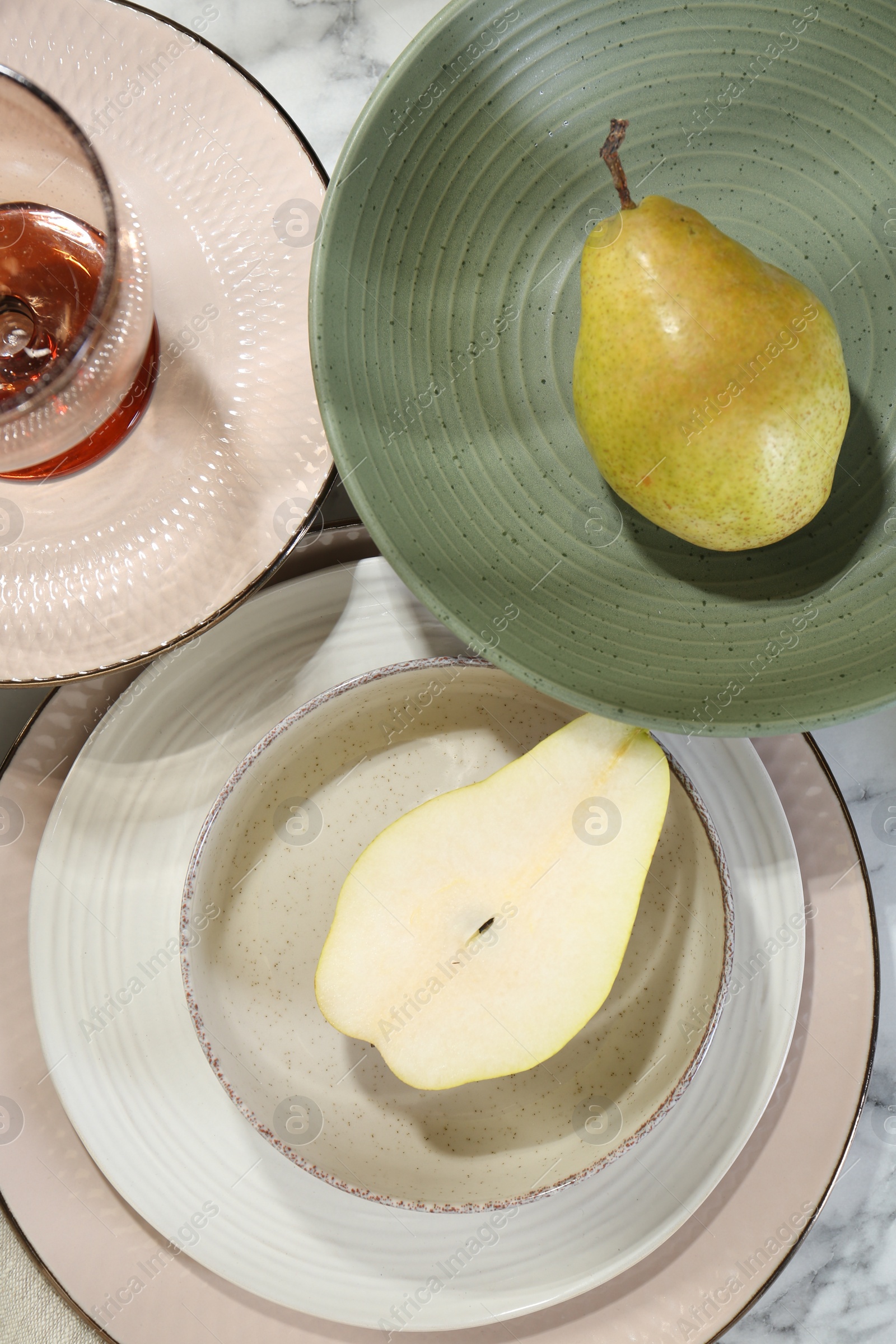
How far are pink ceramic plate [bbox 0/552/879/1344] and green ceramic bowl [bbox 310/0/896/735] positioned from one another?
0.15 meters

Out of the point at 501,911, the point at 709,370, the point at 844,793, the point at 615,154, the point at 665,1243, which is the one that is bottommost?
the point at 665,1243

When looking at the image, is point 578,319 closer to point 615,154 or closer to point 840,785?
point 615,154

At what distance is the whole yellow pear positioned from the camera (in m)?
0.46

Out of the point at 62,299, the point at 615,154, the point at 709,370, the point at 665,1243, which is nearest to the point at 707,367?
the point at 709,370

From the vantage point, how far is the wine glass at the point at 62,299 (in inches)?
19.9

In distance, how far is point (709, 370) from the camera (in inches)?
18.2

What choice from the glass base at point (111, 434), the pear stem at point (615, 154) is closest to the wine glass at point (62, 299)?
the glass base at point (111, 434)

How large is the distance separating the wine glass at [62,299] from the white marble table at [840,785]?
0.58ft

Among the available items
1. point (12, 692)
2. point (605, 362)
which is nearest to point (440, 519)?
point (605, 362)

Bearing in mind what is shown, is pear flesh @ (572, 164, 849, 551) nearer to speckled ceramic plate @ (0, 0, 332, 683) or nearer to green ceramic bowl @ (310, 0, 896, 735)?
green ceramic bowl @ (310, 0, 896, 735)

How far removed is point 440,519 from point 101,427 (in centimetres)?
23

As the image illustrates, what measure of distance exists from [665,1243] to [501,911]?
0.93ft

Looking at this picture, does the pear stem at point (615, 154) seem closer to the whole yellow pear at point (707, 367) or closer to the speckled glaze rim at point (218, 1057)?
the whole yellow pear at point (707, 367)

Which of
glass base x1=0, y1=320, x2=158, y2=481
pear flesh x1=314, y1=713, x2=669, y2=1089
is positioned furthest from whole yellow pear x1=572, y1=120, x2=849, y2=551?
glass base x1=0, y1=320, x2=158, y2=481
